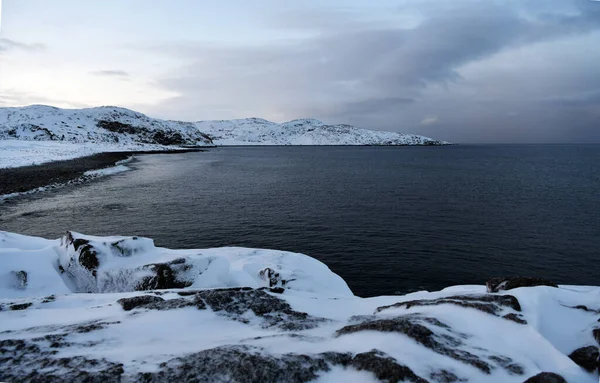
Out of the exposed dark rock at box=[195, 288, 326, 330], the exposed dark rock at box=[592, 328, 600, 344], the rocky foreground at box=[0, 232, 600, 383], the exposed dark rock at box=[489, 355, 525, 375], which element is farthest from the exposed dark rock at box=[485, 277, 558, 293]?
the exposed dark rock at box=[195, 288, 326, 330]

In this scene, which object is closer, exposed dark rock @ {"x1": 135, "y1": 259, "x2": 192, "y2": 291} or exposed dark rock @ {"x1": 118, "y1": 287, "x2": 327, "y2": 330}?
exposed dark rock @ {"x1": 118, "y1": 287, "x2": 327, "y2": 330}

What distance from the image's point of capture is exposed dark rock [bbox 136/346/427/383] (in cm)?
642

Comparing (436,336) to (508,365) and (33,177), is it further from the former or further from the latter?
(33,177)

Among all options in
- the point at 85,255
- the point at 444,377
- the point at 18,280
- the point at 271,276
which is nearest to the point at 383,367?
the point at 444,377

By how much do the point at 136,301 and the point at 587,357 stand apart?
39.9 ft

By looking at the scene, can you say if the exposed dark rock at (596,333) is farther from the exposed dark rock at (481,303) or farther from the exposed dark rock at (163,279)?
the exposed dark rock at (163,279)

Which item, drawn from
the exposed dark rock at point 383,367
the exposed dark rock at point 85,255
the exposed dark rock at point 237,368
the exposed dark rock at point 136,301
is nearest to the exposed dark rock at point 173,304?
the exposed dark rock at point 136,301

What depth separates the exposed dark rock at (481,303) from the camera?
9.48m

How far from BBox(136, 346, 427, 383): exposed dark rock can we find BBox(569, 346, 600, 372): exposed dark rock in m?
4.30

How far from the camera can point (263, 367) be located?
6.73 metres

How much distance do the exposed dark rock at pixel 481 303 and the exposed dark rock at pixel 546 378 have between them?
250 centimetres

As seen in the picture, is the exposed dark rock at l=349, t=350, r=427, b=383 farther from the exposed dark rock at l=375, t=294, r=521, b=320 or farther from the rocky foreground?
the exposed dark rock at l=375, t=294, r=521, b=320

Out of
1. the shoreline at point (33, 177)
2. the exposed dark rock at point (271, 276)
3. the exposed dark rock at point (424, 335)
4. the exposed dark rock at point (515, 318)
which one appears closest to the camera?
the exposed dark rock at point (424, 335)

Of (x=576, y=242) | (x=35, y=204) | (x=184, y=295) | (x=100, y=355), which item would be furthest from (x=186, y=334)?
(x=35, y=204)
